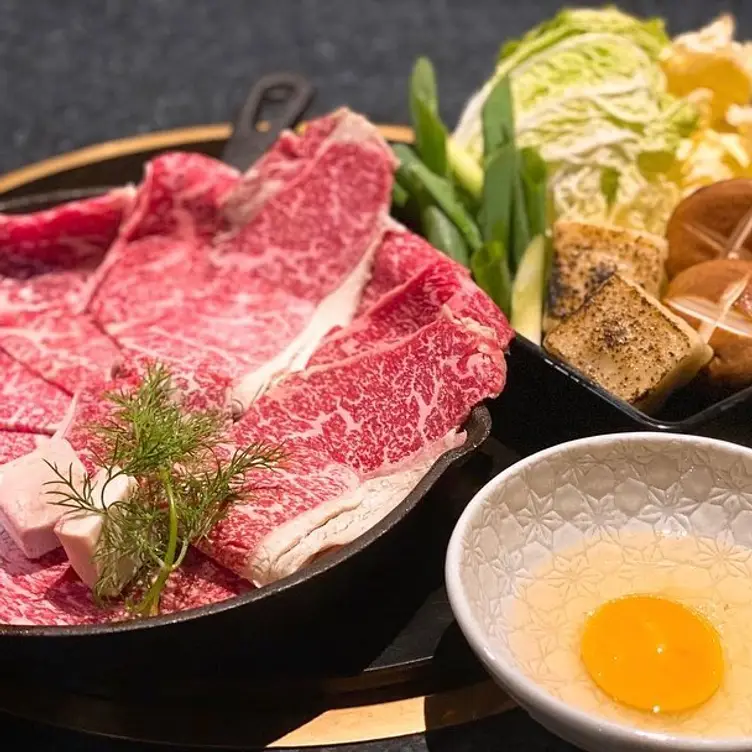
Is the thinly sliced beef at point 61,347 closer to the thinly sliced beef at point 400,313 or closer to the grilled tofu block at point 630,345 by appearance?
the thinly sliced beef at point 400,313

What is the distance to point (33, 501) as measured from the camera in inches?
71.0

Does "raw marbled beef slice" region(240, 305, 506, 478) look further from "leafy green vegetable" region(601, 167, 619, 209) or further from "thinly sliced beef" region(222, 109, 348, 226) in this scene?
"leafy green vegetable" region(601, 167, 619, 209)

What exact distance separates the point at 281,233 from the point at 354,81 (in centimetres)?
221

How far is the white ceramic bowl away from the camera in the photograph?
1.78 m

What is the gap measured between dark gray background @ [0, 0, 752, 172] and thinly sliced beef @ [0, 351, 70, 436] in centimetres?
210

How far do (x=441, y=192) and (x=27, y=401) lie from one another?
48.8 inches

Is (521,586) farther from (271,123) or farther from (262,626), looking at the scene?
(271,123)

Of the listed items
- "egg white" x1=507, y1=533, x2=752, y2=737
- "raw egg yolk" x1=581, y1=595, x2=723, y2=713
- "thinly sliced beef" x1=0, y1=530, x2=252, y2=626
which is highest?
"thinly sliced beef" x1=0, y1=530, x2=252, y2=626

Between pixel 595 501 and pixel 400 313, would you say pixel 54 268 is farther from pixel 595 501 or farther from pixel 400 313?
pixel 595 501

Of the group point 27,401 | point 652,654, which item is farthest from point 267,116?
point 652,654

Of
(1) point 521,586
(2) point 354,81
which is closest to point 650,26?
(2) point 354,81

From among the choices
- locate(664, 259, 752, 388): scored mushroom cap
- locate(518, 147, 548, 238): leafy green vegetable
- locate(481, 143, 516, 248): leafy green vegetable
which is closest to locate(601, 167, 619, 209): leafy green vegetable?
locate(518, 147, 548, 238): leafy green vegetable

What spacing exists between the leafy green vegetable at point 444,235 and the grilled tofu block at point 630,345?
1.49 feet

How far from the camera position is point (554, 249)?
255 cm
